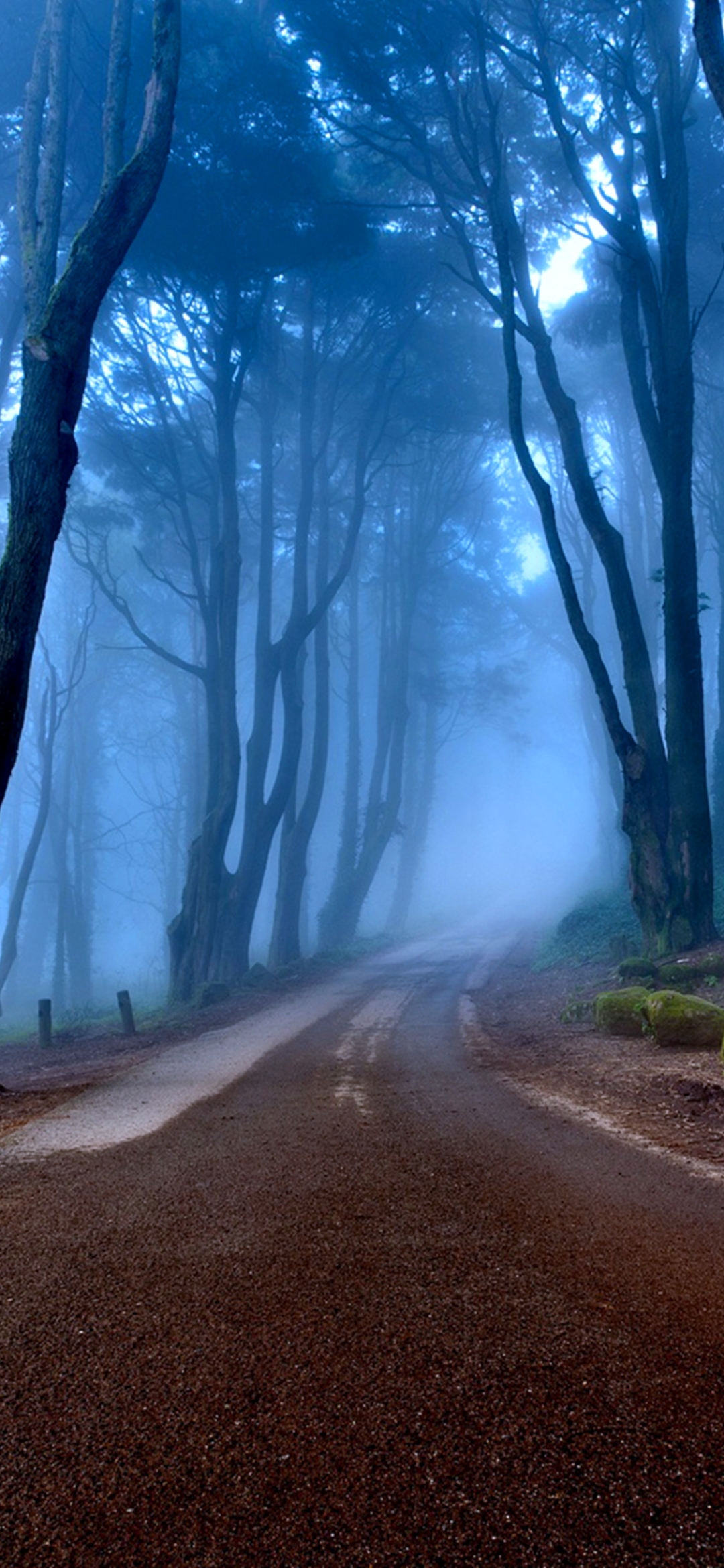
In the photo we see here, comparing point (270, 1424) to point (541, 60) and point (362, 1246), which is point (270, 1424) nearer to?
point (362, 1246)

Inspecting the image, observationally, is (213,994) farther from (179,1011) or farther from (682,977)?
(682,977)

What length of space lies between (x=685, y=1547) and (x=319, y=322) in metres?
22.1

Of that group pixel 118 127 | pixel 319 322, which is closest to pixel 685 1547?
pixel 118 127

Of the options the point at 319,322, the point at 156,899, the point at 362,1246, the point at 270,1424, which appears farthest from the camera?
the point at 156,899

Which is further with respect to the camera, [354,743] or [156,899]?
[156,899]

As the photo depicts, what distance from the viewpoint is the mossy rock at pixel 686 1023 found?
6.12m

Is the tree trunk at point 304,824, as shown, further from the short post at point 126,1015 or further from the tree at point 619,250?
the tree at point 619,250

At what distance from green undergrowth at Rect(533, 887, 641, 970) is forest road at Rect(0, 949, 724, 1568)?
34.0 feet

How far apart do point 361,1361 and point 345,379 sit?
72.5 ft

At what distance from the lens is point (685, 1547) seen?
4.11ft

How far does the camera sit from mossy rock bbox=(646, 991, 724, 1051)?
612cm

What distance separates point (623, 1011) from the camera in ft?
23.8

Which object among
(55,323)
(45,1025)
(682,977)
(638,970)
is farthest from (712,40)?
(45,1025)

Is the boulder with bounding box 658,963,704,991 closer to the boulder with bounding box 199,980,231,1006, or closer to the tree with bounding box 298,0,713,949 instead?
the tree with bounding box 298,0,713,949
